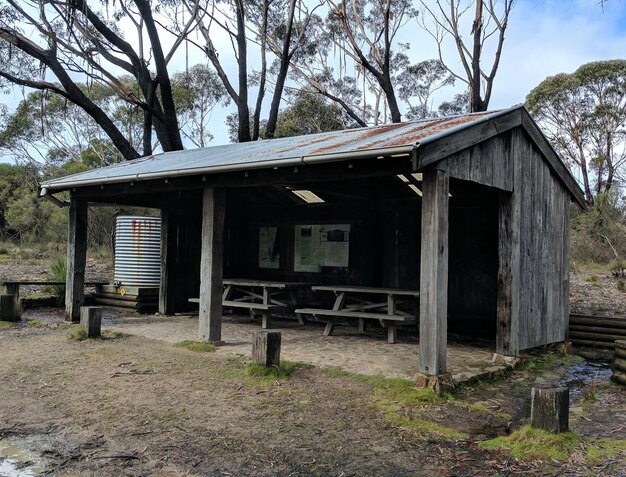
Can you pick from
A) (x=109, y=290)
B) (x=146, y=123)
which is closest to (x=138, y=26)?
(x=146, y=123)

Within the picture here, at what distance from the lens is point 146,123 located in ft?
60.4

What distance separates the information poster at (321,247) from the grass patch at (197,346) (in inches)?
134

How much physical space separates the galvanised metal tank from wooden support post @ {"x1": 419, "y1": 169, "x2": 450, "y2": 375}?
23.8 ft

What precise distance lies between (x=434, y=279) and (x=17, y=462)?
3.80m

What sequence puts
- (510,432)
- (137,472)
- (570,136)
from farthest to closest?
(570,136)
(510,432)
(137,472)

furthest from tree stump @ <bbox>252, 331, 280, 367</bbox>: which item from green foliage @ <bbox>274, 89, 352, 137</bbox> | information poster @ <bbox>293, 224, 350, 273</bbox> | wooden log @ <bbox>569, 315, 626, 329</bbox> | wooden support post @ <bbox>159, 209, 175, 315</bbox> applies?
green foliage @ <bbox>274, 89, 352, 137</bbox>

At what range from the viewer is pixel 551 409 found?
411 centimetres

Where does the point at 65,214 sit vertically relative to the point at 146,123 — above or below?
below

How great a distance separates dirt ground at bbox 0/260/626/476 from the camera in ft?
12.2

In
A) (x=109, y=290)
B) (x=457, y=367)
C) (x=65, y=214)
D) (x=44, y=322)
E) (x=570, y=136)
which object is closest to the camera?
(x=457, y=367)

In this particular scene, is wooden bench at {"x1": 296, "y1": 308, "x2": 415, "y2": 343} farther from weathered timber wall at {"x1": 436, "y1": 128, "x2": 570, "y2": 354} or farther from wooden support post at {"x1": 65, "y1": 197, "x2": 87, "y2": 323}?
wooden support post at {"x1": 65, "y1": 197, "x2": 87, "y2": 323}

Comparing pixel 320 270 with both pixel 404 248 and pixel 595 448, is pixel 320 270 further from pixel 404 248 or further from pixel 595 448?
pixel 595 448

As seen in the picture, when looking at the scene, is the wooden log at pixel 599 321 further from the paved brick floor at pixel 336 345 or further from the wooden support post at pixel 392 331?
the wooden support post at pixel 392 331

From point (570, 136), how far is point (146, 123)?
23.0 metres
